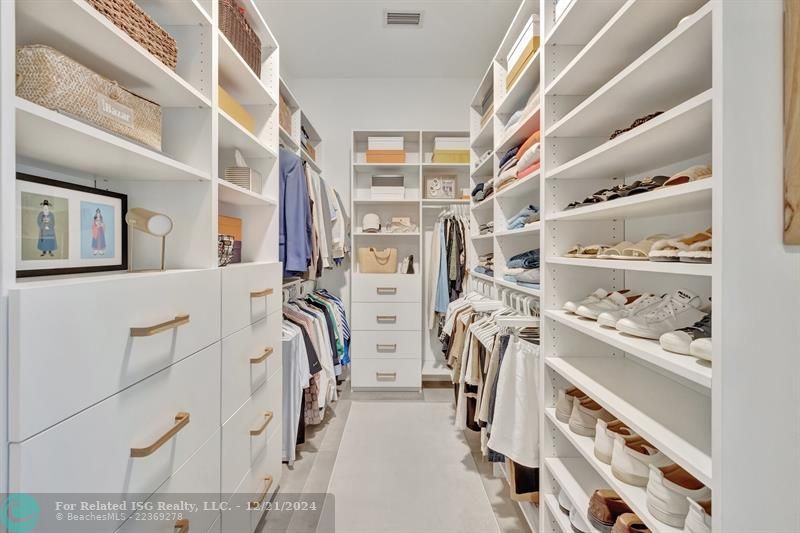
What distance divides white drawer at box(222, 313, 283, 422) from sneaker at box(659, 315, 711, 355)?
1261 millimetres

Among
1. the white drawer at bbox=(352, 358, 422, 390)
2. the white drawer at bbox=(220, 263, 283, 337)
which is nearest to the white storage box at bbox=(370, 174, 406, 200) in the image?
the white drawer at bbox=(352, 358, 422, 390)

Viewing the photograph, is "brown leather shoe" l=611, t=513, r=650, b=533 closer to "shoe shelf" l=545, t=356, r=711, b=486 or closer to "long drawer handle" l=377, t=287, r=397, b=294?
"shoe shelf" l=545, t=356, r=711, b=486

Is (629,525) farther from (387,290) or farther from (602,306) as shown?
(387,290)

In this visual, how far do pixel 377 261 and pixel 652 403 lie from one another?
2.43 metres

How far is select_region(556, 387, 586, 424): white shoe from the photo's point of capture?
1308 millimetres

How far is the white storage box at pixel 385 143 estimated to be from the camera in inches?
127

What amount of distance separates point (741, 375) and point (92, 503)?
121 centimetres

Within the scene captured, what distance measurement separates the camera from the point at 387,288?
3.18 m

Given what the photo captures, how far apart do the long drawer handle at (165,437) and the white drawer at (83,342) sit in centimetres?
14

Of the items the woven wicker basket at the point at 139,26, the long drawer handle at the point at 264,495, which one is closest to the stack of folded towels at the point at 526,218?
the woven wicker basket at the point at 139,26

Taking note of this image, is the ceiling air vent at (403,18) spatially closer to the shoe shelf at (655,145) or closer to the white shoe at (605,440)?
the shoe shelf at (655,145)

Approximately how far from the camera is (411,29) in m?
2.65

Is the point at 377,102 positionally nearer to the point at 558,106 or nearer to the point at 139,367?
the point at 558,106

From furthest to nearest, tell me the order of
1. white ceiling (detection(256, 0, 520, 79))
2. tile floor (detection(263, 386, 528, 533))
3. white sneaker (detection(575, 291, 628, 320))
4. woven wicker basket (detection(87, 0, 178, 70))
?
white ceiling (detection(256, 0, 520, 79))
tile floor (detection(263, 386, 528, 533))
white sneaker (detection(575, 291, 628, 320))
woven wicker basket (detection(87, 0, 178, 70))
